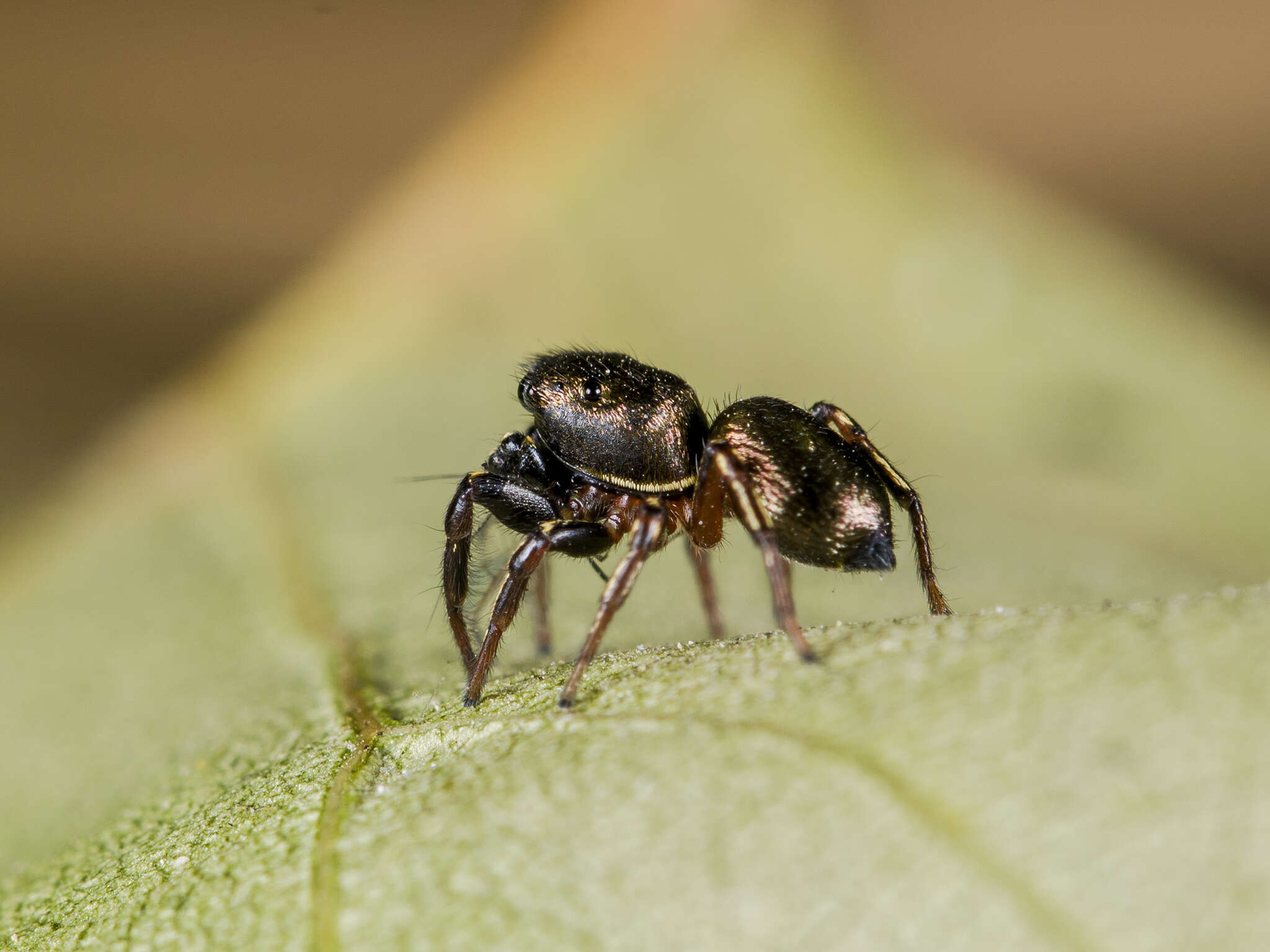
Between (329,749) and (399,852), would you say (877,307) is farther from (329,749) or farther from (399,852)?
(399,852)

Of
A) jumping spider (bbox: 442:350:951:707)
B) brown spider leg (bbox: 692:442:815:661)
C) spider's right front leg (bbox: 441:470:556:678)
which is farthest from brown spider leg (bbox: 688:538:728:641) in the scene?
spider's right front leg (bbox: 441:470:556:678)

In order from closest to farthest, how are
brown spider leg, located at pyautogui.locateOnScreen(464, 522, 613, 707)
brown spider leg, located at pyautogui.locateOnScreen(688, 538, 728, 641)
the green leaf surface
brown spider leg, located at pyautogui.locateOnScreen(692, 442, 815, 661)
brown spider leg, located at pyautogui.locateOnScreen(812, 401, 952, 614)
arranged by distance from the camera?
the green leaf surface
brown spider leg, located at pyautogui.locateOnScreen(692, 442, 815, 661)
brown spider leg, located at pyautogui.locateOnScreen(464, 522, 613, 707)
brown spider leg, located at pyautogui.locateOnScreen(812, 401, 952, 614)
brown spider leg, located at pyautogui.locateOnScreen(688, 538, 728, 641)

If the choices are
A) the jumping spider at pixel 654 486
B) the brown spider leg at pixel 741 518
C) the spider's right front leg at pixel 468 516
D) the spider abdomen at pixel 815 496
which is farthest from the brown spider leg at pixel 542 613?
the spider abdomen at pixel 815 496

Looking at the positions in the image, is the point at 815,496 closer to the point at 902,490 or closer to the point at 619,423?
the point at 902,490

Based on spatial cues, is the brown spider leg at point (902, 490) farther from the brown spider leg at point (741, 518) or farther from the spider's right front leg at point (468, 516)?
the spider's right front leg at point (468, 516)

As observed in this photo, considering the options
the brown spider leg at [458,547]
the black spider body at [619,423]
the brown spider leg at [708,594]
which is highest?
the black spider body at [619,423]

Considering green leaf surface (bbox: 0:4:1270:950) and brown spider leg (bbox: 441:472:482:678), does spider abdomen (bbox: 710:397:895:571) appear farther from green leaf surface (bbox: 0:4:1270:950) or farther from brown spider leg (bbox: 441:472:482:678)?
brown spider leg (bbox: 441:472:482:678)
